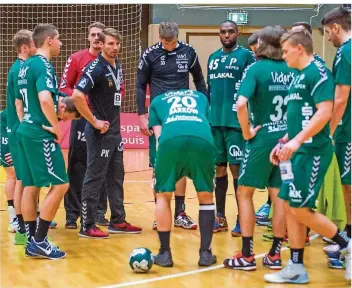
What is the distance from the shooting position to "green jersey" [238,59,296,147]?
206 inches

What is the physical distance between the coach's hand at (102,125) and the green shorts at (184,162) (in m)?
1.38

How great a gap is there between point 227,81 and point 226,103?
0.22 m

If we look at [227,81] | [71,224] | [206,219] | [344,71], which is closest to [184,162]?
[206,219]

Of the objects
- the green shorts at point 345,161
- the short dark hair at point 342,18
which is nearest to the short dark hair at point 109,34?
the short dark hair at point 342,18

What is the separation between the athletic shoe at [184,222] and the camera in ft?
23.0

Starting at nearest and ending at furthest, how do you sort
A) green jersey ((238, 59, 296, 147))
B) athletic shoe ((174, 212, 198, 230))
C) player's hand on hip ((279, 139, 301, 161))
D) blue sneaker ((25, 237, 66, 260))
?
1. player's hand on hip ((279, 139, 301, 161))
2. green jersey ((238, 59, 296, 147))
3. blue sneaker ((25, 237, 66, 260))
4. athletic shoe ((174, 212, 198, 230))

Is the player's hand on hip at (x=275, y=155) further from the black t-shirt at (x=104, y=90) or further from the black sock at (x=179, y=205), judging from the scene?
the black sock at (x=179, y=205)

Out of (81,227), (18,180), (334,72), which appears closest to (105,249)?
(81,227)

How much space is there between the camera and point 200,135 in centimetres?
513

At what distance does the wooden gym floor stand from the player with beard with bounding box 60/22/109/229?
241 mm

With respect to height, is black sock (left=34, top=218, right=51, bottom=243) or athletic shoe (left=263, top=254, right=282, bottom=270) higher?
black sock (left=34, top=218, right=51, bottom=243)

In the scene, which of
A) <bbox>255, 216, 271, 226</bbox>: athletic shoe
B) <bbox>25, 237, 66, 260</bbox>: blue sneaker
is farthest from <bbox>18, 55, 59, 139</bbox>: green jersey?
<bbox>255, 216, 271, 226</bbox>: athletic shoe

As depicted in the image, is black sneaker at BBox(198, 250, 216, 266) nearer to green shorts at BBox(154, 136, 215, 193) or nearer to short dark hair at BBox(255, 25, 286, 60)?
green shorts at BBox(154, 136, 215, 193)

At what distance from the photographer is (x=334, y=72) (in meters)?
5.14
